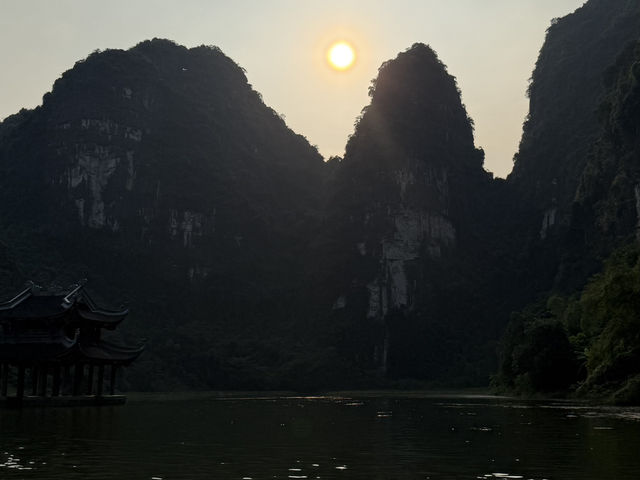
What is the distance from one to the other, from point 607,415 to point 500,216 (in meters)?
148

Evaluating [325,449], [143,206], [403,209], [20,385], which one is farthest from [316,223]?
[325,449]

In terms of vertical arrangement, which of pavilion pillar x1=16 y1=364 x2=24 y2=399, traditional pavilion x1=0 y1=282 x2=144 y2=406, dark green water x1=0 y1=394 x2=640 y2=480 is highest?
traditional pavilion x1=0 y1=282 x2=144 y2=406

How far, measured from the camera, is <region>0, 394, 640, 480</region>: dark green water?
1662 cm

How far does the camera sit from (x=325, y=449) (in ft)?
71.1

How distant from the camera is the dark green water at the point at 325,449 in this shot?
54.5 ft

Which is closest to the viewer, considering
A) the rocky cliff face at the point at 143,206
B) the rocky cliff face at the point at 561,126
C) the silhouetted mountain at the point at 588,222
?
the silhouetted mountain at the point at 588,222

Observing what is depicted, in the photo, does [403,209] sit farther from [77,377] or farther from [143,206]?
[77,377]

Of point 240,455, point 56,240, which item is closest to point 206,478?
point 240,455

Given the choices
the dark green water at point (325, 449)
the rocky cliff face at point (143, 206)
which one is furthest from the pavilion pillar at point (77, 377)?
the rocky cliff face at point (143, 206)

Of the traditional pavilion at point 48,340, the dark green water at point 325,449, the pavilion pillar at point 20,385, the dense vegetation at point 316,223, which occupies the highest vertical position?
the dense vegetation at point 316,223

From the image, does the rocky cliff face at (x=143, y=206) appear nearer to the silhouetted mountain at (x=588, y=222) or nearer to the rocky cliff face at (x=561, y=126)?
the rocky cliff face at (x=561, y=126)

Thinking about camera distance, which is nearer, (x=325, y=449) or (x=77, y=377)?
(x=325, y=449)

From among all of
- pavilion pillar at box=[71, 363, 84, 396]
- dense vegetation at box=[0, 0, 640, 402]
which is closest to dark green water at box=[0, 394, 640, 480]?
pavilion pillar at box=[71, 363, 84, 396]

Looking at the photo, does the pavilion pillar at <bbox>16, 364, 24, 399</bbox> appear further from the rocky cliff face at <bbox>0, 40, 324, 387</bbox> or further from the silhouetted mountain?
the rocky cliff face at <bbox>0, 40, 324, 387</bbox>
